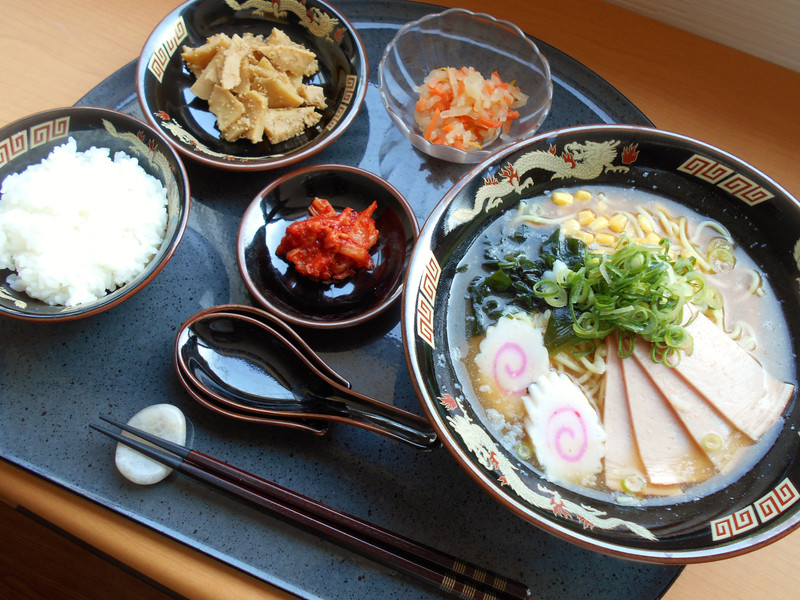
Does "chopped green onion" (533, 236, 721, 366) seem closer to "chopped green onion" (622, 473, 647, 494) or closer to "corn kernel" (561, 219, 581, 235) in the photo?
"corn kernel" (561, 219, 581, 235)

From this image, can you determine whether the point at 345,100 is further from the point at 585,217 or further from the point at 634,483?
the point at 634,483

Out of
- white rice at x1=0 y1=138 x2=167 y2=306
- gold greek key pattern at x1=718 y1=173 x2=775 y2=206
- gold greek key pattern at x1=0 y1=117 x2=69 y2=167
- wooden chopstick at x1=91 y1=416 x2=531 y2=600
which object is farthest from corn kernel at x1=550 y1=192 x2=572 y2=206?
gold greek key pattern at x1=0 y1=117 x2=69 y2=167

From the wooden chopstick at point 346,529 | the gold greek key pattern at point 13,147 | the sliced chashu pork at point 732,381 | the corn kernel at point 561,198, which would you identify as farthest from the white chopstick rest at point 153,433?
the sliced chashu pork at point 732,381

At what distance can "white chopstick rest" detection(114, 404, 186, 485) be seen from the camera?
5.38 ft

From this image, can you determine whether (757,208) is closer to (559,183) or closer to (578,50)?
(559,183)

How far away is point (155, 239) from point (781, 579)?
6.97ft

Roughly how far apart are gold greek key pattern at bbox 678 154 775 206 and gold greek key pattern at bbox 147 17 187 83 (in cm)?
185

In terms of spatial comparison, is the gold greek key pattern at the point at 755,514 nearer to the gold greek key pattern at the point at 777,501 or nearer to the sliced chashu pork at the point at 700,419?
the gold greek key pattern at the point at 777,501

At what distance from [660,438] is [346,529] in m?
0.89

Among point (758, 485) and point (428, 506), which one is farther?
point (428, 506)

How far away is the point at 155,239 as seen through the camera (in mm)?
1887

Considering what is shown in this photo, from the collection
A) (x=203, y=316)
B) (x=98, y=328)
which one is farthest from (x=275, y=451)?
(x=98, y=328)

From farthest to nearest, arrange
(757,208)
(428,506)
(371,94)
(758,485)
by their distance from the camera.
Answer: (371,94) < (757,208) < (428,506) < (758,485)

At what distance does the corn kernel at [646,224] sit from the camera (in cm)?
184
